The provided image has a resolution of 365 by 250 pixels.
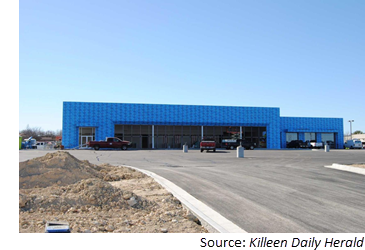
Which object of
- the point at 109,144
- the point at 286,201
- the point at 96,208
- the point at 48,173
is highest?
the point at 48,173

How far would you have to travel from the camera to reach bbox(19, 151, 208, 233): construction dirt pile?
241 inches

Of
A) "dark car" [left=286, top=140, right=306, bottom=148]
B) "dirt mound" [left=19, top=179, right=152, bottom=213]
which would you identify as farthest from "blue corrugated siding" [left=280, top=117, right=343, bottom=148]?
"dirt mound" [left=19, top=179, right=152, bottom=213]

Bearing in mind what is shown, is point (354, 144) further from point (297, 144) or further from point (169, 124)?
point (169, 124)

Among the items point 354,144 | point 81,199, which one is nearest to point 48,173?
point 81,199

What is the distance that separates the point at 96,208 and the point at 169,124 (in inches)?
1967

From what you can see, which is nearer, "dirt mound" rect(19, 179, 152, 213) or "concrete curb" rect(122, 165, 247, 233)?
"concrete curb" rect(122, 165, 247, 233)

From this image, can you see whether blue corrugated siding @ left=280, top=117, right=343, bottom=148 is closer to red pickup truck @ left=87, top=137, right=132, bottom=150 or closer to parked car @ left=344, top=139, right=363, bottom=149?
parked car @ left=344, top=139, right=363, bottom=149

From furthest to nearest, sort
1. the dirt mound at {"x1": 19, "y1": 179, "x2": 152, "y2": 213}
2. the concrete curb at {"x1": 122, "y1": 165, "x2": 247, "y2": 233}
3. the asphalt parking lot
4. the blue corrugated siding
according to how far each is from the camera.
Answer: the blue corrugated siding
the dirt mound at {"x1": 19, "y1": 179, "x2": 152, "y2": 213}
the asphalt parking lot
the concrete curb at {"x1": 122, "y1": 165, "x2": 247, "y2": 233}

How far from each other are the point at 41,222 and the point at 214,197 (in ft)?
14.9

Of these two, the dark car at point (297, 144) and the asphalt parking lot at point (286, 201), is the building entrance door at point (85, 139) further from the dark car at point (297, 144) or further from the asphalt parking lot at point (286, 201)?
the asphalt parking lot at point (286, 201)

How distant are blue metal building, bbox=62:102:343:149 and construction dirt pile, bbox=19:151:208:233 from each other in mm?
44962

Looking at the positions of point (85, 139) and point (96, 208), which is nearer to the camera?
point (96, 208)

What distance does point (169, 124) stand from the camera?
2249 inches
